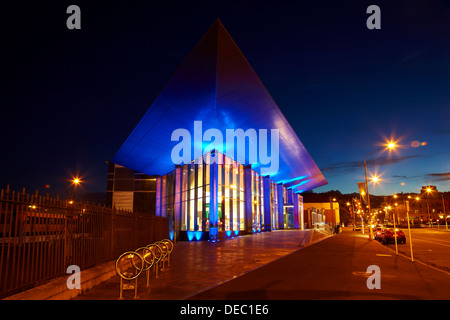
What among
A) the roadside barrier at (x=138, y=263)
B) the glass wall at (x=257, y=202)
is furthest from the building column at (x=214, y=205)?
the roadside barrier at (x=138, y=263)

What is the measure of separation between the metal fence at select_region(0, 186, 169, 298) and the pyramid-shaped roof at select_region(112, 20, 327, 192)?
8614 mm

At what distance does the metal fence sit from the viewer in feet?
17.2

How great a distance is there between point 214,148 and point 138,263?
761 inches

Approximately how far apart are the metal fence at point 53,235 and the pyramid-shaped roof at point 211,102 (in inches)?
339

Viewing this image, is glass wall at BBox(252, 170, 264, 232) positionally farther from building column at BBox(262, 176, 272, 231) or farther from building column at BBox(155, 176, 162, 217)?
building column at BBox(155, 176, 162, 217)

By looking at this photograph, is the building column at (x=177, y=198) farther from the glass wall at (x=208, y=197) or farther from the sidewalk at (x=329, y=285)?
the sidewalk at (x=329, y=285)

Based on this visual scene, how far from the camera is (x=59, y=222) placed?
7.01m

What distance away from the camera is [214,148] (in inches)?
1117

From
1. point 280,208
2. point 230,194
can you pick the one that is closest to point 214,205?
point 230,194

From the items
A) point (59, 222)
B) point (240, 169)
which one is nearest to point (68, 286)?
point (59, 222)

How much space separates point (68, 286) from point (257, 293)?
413 centimetres

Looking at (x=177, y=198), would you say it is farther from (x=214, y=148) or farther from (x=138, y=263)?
(x=138, y=263)
